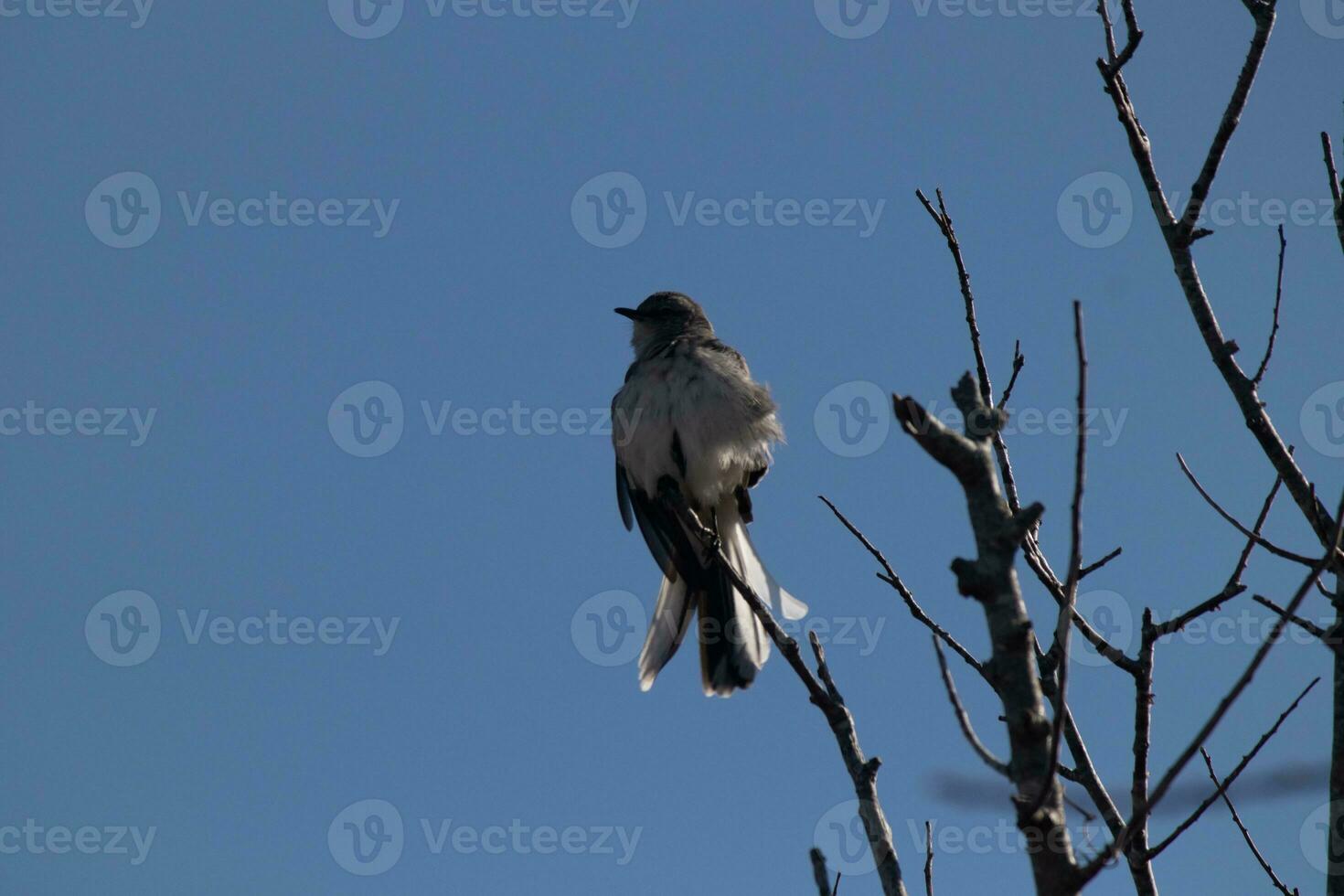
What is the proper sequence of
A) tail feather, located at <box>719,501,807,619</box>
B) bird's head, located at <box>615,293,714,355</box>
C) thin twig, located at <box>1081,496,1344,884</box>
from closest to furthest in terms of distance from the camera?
thin twig, located at <box>1081,496,1344,884</box> < tail feather, located at <box>719,501,807,619</box> < bird's head, located at <box>615,293,714,355</box>

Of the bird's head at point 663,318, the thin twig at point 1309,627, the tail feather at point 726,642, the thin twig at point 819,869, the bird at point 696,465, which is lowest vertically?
the thin twig at point 819,869

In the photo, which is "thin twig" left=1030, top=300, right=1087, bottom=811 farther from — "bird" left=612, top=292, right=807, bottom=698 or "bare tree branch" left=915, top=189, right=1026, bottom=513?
"bird" left=612, top=292, right=807, bottom=698

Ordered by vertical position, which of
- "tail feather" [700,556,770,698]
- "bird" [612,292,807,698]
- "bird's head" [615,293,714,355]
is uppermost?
"bird's head" [615,293,714,355]

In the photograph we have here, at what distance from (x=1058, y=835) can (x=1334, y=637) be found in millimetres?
1256

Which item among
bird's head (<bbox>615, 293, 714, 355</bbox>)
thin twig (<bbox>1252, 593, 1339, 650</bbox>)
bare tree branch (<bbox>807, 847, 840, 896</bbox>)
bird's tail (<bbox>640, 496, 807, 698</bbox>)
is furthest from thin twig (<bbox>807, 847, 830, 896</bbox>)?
bird's head (<bbox>615, 293, 714, 355</bbox>)

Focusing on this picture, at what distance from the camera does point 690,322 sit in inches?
297

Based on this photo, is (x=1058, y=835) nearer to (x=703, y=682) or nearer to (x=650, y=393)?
(x=703, y=682)

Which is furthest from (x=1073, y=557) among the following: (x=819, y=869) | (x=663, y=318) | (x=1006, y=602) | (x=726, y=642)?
(x=663, y=318)

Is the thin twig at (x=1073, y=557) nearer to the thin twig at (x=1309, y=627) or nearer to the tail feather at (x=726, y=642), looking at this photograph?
the thin twig at (x=1309, y=627)

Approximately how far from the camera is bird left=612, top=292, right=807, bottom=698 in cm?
565

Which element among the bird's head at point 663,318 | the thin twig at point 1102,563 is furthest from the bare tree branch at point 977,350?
the bird's head at point 663,318

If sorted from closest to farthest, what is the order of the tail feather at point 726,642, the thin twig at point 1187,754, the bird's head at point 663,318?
the thin twig at point 1187,754, the tail feather at point 726,642, the bird's head at point 663,318

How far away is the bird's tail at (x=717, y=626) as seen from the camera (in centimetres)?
514

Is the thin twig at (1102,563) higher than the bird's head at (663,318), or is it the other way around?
the bird's head at (663,318)
